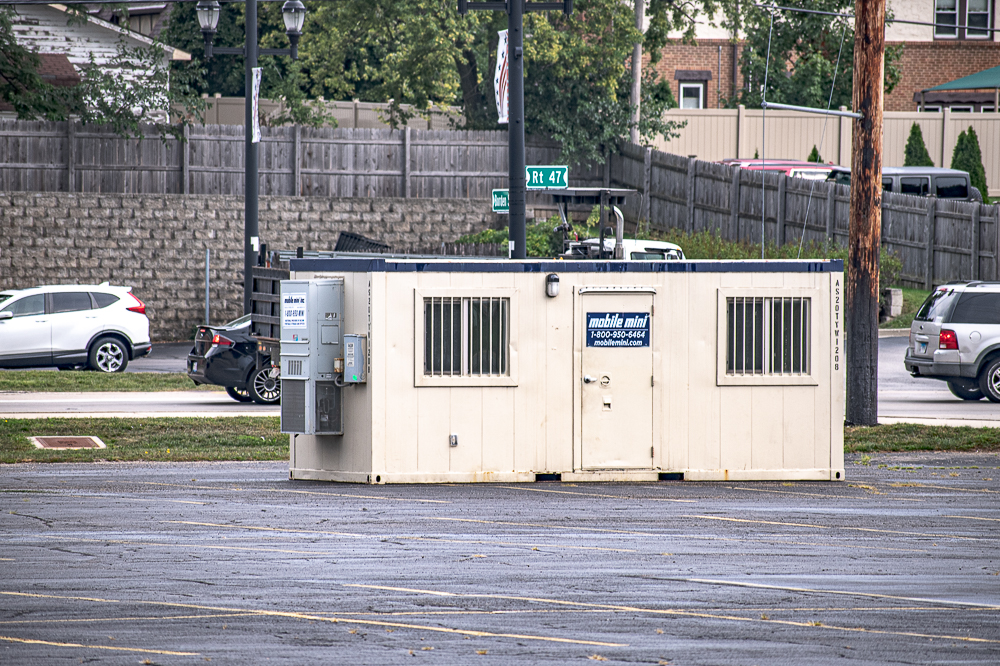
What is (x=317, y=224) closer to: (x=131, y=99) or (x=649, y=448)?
(x=131, y=99)

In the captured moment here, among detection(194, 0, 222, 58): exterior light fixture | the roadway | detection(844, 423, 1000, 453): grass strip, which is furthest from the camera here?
detection(194, 0, 222, 58): exterior light fixture

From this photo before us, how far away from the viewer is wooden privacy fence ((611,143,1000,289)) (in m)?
31.0

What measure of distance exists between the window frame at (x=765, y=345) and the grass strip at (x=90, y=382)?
11.3 metres

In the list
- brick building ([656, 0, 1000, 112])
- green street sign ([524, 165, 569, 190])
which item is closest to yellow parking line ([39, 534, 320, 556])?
green street sign ([524, 165, 569, 190])

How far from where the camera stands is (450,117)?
1554 inches

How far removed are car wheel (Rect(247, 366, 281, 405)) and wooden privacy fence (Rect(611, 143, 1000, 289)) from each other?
11.1 metres

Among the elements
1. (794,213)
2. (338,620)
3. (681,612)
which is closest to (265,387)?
(338,620)

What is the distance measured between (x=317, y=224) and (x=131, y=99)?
5.03 metres

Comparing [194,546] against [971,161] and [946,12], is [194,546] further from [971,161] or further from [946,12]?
[946,12]

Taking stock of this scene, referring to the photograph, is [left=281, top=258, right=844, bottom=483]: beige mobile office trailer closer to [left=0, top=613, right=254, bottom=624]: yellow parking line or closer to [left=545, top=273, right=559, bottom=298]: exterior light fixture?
[left=545, top=273, right=559, bottom=298]: exterior light fixture

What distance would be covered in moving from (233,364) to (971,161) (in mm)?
24935

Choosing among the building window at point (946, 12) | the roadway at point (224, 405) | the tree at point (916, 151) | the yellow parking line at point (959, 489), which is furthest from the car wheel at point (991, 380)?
the building window at point (946, 12)

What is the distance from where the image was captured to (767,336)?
535 inches

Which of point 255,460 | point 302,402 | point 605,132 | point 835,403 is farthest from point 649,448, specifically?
point 605,132
